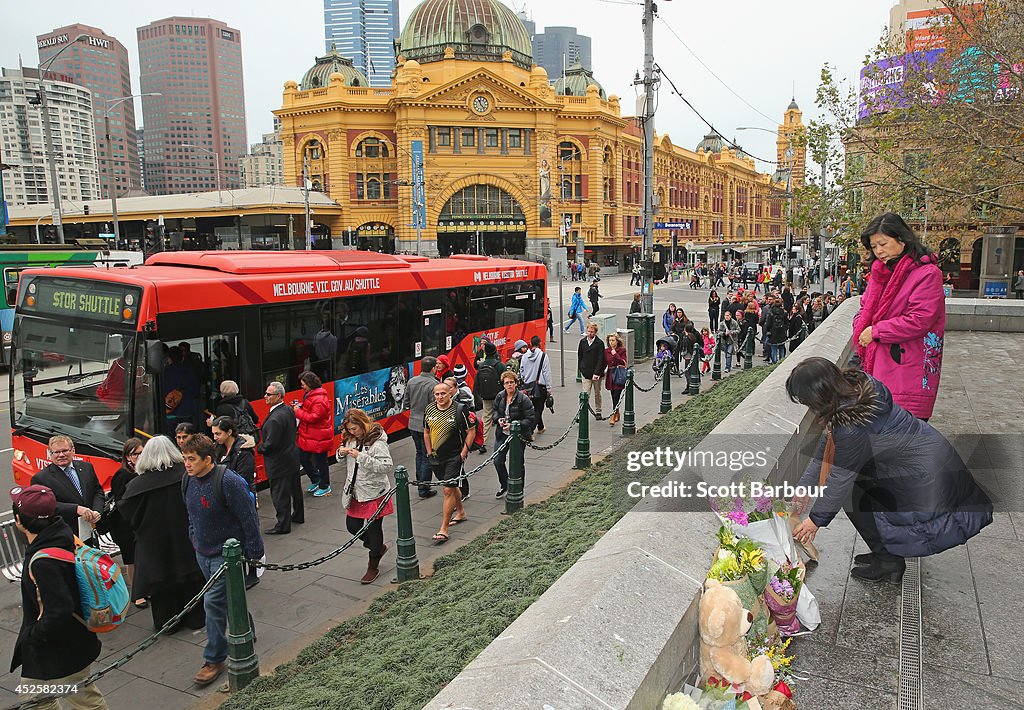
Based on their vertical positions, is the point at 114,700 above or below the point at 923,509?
below

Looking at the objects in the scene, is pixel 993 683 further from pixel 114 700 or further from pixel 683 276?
pixel 683 276

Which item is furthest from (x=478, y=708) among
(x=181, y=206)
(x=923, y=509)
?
(x=181, y=206)

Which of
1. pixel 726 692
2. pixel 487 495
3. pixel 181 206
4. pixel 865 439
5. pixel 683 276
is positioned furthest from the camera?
pixel 683 276

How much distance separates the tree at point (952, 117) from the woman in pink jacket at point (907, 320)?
7.09m

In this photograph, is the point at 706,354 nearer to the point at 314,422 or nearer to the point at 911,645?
the point at 314,422

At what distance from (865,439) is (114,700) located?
5294 millimetres

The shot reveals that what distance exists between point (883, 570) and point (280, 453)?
626 centimetres

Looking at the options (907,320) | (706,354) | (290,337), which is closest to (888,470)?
(907,320)

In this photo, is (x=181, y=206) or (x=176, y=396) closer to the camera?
(x=176, y=396)

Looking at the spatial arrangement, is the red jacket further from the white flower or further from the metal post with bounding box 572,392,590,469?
the white flower

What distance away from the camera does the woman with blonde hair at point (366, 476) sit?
22.8 feet

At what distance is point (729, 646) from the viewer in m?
3.01

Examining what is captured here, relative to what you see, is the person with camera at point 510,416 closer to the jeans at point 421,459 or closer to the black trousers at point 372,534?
the jeans at point 421,459

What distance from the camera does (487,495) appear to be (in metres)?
9.84
